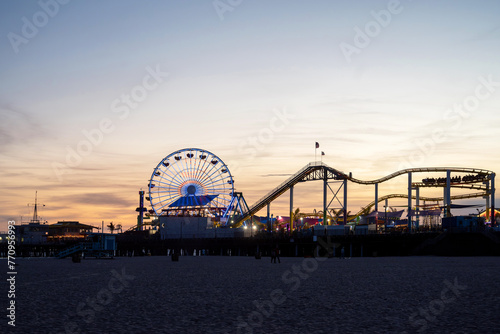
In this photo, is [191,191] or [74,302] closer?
[74,302]

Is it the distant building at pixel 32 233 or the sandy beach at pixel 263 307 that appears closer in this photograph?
the sandy beach at pixel 263 307

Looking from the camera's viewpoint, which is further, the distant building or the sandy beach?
the distant building

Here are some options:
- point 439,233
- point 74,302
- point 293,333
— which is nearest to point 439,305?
point 293,333

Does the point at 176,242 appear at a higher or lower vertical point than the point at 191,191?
lower

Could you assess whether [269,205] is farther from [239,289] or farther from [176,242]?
[239,289]

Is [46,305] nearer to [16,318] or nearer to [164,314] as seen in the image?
[16,318]

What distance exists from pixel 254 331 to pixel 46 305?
8.79m

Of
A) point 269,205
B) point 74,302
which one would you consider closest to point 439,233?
point 269,205

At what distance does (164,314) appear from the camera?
1714 cm

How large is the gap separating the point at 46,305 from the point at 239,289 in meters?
8.56

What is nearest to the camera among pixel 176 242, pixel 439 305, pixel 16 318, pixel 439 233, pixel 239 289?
pixel 16 318

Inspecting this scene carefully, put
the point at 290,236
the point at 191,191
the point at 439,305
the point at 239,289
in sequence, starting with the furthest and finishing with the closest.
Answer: the point at 191,191, the point at 290,236, the point at 239,289, the point at 439,305

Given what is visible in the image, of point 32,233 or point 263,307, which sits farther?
point 32,233

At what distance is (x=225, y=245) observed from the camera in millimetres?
98312
